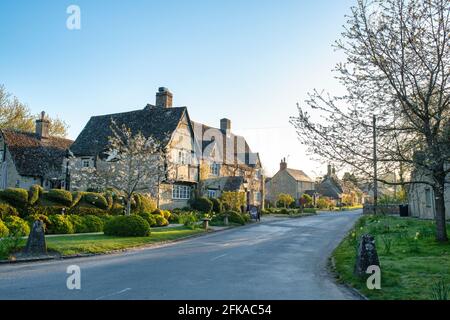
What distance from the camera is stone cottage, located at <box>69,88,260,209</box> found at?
3912 cm

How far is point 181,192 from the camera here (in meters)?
41.7

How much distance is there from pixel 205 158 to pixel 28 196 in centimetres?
2344

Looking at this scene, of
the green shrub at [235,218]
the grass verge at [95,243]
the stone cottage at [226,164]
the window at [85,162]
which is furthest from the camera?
the stone cottage at [226,164]

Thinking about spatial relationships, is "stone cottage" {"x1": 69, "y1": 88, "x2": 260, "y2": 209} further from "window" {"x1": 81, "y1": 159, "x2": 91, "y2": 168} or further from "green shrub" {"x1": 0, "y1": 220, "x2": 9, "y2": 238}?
"green shrub" {"x1": 0, "y1": 220, "x2": 9, "y2": 238}

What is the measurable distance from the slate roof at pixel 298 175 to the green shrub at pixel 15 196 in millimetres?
59309

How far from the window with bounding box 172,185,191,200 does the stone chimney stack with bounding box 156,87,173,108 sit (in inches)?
373

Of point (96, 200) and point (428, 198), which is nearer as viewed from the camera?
point (96, 200)

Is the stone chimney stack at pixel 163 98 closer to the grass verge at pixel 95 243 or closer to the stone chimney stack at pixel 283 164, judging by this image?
the grass verge at pixel 95 243

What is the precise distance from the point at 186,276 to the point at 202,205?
29966 mm

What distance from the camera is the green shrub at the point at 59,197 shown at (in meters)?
25.9

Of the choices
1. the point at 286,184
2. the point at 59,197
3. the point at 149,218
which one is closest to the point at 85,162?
the point at 59,197

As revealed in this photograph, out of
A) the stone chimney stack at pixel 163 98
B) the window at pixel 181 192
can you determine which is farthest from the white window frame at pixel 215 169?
the stone chimney stack at pixel 163 98

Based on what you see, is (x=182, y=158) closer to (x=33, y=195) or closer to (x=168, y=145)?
(x=168, y=145)

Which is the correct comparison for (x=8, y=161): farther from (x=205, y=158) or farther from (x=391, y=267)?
(x=391, y=267)
